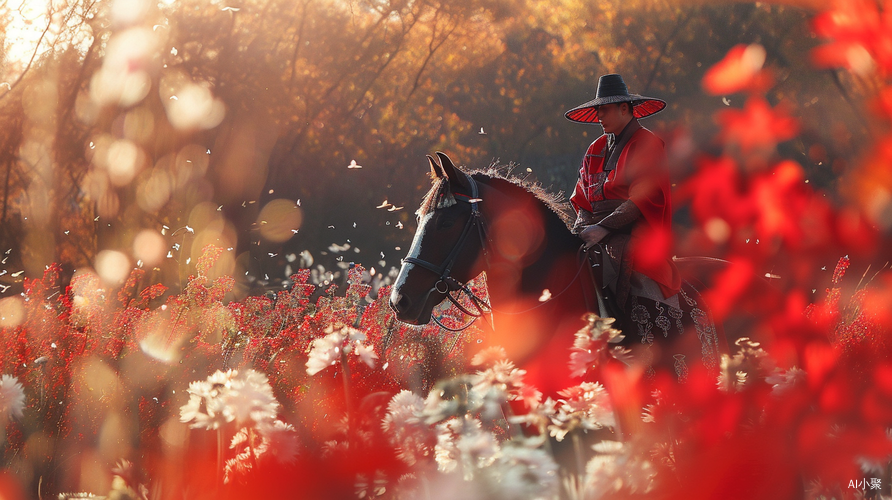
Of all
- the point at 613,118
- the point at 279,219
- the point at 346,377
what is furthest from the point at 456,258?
the point at 279,219

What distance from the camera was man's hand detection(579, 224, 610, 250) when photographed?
395 cm

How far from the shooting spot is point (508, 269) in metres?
3.83

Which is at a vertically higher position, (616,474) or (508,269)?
(616,474)

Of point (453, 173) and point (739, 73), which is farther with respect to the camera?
point (739, 73)

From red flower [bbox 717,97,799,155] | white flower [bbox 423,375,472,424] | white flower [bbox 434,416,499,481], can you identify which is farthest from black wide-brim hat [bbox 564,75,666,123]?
Answer: red flower [bbox 717,97,799,155]

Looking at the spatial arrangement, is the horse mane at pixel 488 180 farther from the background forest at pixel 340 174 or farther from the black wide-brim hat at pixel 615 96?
the background forest at pixel 340 174

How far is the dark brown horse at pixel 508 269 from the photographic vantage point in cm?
372

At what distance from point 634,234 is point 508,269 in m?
0.81

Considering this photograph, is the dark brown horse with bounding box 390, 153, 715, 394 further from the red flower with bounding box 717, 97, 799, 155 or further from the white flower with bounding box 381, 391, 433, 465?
the red flower with bounding box 717, 97, 799, 155

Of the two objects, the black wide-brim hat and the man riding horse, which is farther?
the black wide-brim hat

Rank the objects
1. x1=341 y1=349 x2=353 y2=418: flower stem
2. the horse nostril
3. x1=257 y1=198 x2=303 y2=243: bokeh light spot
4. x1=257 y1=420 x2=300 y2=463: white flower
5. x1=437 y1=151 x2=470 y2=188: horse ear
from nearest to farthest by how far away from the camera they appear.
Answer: x1=257 y1=420 x2=300 y2=463: white flower, x1=341 y1=349 x2=353 y2=418: flower stem, the horse nostril, x1=437 y1=151 x2=470 y2=188: horse ear, x1=257 y1=198 x2=303 y2=243: bokeh light spot

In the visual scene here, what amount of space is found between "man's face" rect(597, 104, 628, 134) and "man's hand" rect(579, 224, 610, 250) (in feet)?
2.25

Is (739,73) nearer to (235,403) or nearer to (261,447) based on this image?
(261,447)

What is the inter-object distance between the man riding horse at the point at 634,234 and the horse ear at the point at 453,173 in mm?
802
